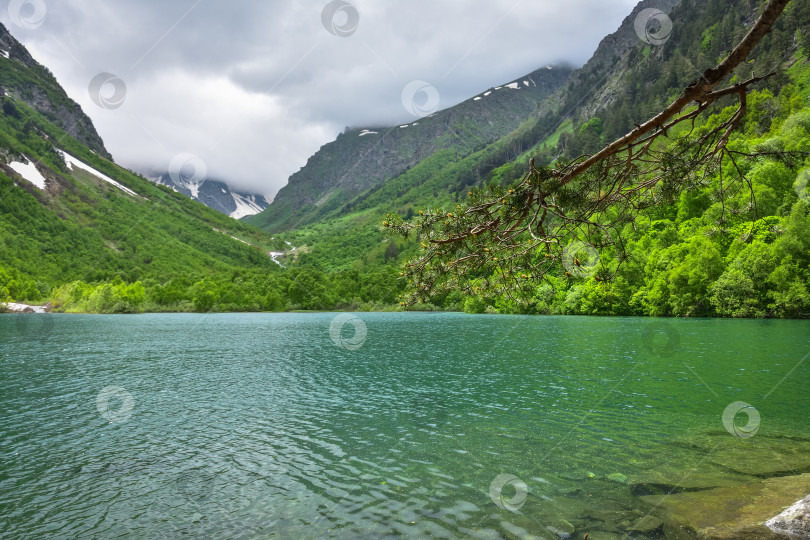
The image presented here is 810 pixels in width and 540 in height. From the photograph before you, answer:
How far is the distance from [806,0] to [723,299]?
4565 inches

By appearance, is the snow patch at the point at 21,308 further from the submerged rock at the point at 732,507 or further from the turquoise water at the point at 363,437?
the submerged rock at the point at 732,507

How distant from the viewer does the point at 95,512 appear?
11031mm

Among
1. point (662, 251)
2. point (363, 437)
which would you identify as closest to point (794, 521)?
point (363, 437)

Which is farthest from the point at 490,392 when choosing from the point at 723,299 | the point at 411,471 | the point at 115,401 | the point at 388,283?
the point at 388,283

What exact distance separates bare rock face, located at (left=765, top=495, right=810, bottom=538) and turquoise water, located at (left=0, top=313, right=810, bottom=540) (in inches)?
105

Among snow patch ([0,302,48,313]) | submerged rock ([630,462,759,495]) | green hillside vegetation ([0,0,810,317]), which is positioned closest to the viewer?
submerged rock ([630,462,759,495])

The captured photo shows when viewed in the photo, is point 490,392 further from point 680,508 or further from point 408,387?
point 680,508

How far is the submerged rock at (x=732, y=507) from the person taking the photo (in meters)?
8.88

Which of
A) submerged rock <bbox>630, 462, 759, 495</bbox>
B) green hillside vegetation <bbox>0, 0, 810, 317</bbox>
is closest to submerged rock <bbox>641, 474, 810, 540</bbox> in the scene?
submerged rock <bbox>630, 462, 759, 495</bbox>

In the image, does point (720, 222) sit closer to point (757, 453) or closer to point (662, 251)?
point (757, 453)

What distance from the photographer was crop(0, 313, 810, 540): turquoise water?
10633 millimetres

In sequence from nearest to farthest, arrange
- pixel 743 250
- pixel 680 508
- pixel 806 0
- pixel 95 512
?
pixel 680 508 < pixel 95 512 < pixel 743 250 < pixel 806 0

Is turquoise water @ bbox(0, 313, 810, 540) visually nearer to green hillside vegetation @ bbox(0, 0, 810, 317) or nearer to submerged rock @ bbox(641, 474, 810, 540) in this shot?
submerged rock @ bbox(641, 474, 810, 540)

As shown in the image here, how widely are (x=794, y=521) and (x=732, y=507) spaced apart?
141cm
